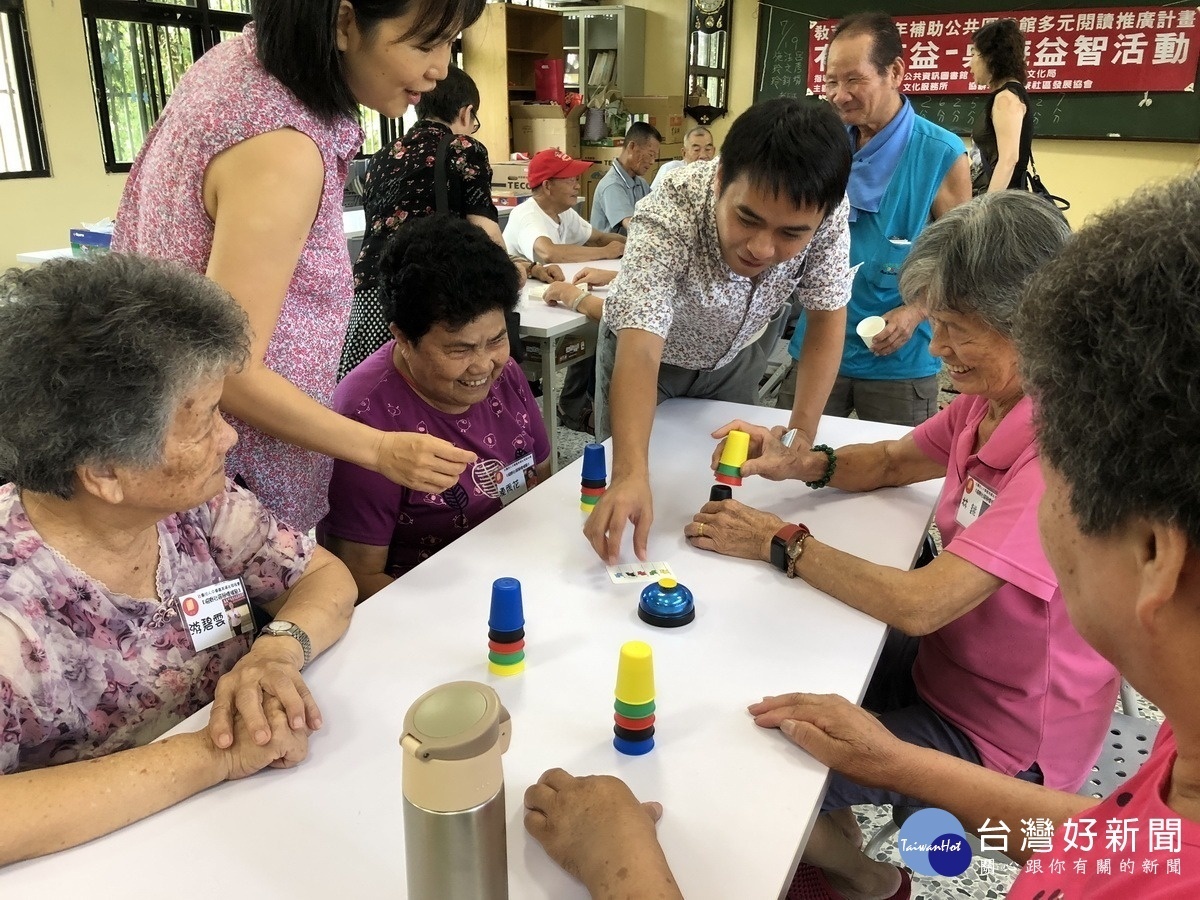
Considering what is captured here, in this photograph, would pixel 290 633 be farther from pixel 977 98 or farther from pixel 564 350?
pixel 977 98

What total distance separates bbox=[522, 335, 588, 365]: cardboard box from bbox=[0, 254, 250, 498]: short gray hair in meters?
2.43

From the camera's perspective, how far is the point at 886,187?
2551 mm

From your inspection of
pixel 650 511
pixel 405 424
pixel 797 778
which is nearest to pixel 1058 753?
pixel 797 778

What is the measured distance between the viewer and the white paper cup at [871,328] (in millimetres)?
2328

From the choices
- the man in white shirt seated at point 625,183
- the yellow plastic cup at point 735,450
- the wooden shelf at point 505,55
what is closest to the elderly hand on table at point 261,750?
the yellow plastic cup at point 735,450

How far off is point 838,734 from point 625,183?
4296 mm

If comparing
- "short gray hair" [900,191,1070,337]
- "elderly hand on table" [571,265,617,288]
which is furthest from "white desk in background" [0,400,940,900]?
"elderly hand on table" [571,265,617,288]

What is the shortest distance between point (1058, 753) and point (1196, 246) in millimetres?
1075

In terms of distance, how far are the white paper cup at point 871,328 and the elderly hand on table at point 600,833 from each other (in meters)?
1.71

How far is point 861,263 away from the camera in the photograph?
2.60m

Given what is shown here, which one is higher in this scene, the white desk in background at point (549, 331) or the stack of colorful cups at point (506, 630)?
the stack of colorful cups at point (506, 630)

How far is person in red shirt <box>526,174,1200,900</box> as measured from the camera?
0.51 meters

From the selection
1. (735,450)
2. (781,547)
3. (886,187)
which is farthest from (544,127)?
(781,547)

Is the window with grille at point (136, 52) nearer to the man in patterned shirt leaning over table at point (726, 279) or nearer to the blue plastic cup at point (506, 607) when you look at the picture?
the man in patterned shirt leaning over table at point (726, 279)
